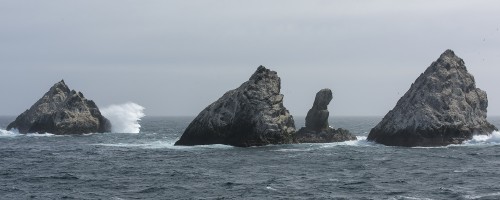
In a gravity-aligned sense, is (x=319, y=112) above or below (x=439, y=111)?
above

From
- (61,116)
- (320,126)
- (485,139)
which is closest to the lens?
(485,139)

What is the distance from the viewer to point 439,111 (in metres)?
81.8

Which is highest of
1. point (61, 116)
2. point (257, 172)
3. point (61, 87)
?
point (61, 87)

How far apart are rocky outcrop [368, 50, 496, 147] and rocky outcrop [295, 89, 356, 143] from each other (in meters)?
7.84

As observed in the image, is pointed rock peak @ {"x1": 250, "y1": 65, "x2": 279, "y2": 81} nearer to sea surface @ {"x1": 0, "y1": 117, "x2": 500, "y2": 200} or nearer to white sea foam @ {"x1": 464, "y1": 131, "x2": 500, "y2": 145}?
sea surface @ {"x1": 0, "y1": 117, "x2": 500, "y2": 200}

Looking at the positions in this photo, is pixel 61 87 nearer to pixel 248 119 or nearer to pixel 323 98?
pixel 248 119

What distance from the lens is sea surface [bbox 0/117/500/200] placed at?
1736 inches

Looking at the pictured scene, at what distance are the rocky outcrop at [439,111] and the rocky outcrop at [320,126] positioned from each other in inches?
309

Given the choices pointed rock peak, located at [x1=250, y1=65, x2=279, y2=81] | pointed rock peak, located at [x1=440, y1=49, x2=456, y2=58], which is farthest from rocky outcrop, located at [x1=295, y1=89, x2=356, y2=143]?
pointed rock peak, located at [x1=440, y1=49, x2=456, y2=58]

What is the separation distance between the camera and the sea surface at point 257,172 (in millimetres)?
44094

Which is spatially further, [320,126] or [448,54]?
[320,126]

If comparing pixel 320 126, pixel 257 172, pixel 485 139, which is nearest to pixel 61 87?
pixel 320 126

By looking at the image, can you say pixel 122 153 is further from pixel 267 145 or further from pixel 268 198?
pixel 268 198

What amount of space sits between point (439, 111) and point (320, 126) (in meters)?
20.1
